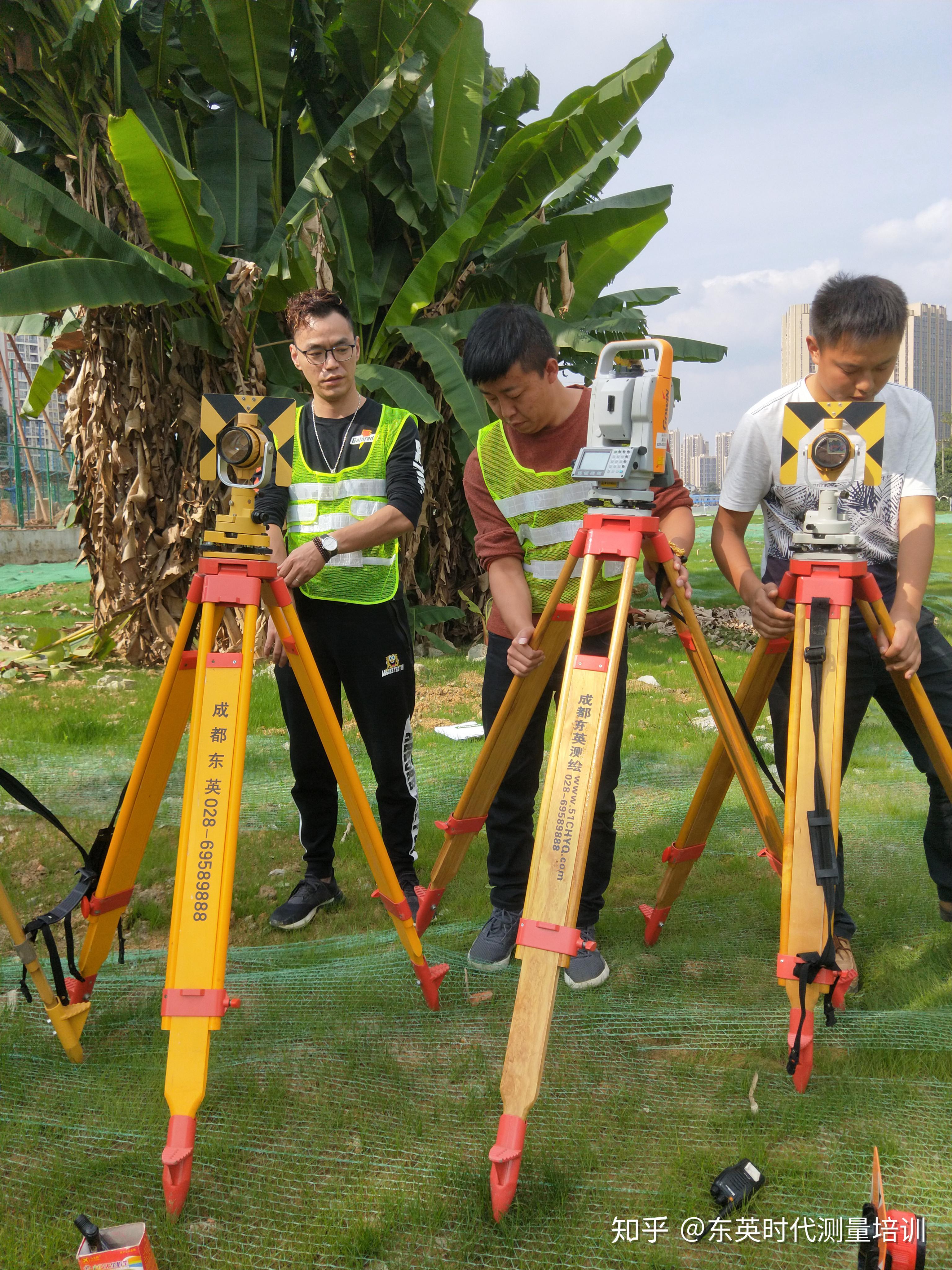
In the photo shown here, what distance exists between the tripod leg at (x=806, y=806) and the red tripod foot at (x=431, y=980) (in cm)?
104

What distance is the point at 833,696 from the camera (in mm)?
1982

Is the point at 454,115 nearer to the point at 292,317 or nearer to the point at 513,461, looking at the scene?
the point at 292,317

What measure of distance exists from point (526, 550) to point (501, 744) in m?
Answer: 0.65

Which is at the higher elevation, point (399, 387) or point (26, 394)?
point (26, 394)

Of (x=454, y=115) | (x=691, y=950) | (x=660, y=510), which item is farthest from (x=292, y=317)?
(x=454, y=115)

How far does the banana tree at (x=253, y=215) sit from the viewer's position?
6.21 metres

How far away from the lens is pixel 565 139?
22.0 feet

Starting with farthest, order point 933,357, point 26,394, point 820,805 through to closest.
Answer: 1. point 933,357
2. point 26,394
3. point 820,805

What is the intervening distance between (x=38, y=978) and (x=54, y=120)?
7225 millimetres

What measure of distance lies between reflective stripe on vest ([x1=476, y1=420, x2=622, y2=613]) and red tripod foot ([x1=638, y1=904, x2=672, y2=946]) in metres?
1.11

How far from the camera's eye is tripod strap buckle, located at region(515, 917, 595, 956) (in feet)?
5.78

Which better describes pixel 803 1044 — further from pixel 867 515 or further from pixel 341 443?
pixel 341 443

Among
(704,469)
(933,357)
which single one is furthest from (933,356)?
(704,469)

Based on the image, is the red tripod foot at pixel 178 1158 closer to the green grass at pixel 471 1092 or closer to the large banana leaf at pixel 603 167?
the green grass at pixel 471 1092
